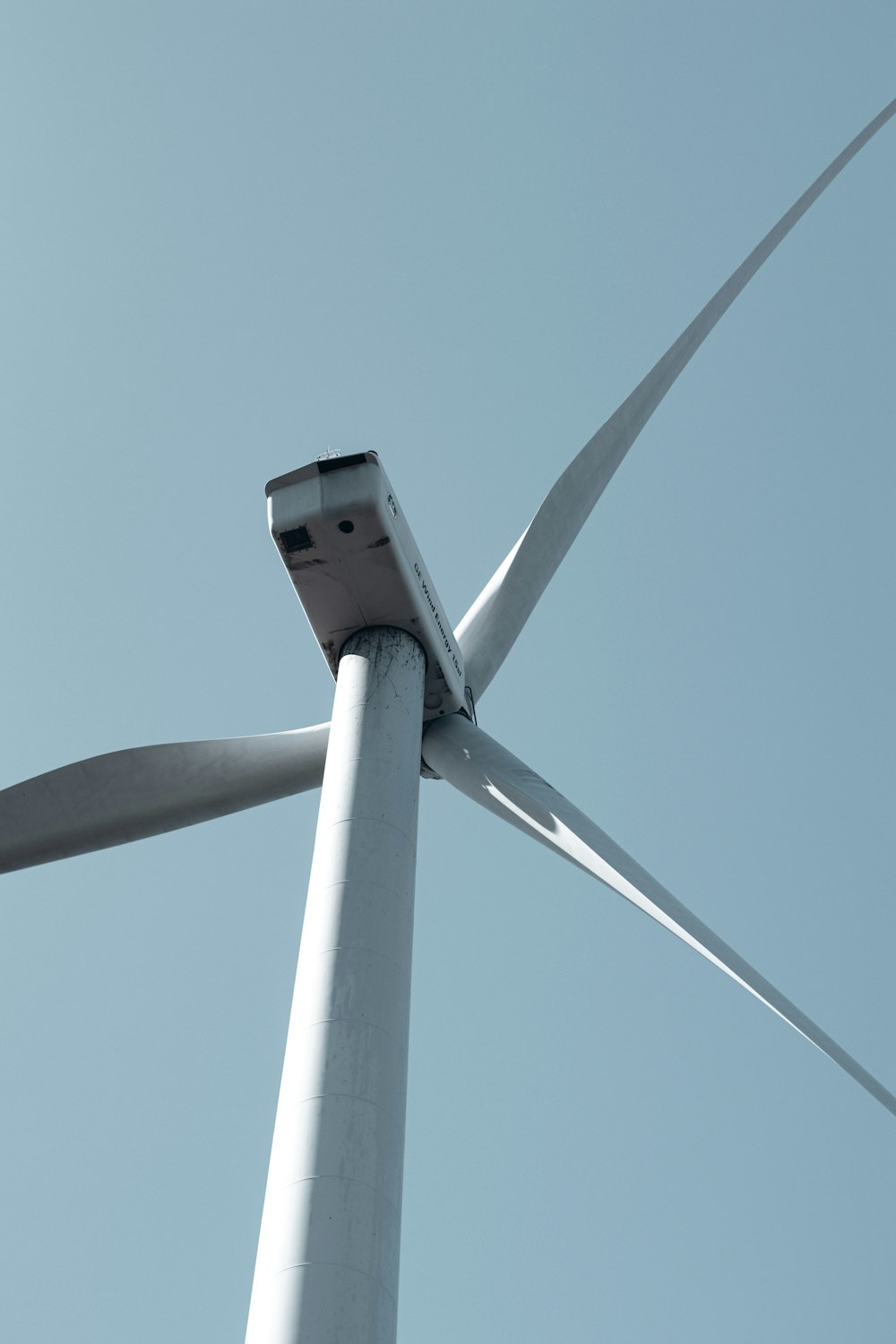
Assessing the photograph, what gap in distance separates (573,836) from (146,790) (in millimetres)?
5272

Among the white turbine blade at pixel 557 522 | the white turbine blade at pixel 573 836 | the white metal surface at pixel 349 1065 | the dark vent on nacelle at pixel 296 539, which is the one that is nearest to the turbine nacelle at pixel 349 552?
the dark vent on nacelle at pixel 296 539

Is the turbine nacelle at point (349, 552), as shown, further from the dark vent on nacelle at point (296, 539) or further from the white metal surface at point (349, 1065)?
the white metal surface at point (349, 1065)

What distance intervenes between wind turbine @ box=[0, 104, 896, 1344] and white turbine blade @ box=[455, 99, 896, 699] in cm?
3

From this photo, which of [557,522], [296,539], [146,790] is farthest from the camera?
[557,522]

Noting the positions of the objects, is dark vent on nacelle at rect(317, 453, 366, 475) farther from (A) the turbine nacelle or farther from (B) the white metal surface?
(B) the white metal surface

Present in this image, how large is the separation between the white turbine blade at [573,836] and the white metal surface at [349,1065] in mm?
1167

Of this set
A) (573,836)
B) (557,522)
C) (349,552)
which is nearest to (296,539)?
(349,552)

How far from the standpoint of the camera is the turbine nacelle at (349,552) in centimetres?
1566

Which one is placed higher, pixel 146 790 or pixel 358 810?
pixel 146 790

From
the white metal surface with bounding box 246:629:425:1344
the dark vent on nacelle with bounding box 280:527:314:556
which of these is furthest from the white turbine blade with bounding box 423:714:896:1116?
the dark vent on nacelle with bounding box 280:527:314:556

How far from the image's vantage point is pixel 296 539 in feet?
51.5

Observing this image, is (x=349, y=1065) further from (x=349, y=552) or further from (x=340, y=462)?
(x=340, y=462)

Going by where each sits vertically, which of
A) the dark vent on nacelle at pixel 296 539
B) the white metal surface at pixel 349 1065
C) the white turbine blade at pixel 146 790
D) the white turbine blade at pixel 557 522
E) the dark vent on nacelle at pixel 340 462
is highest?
the white turbine blade at pixel 557 522

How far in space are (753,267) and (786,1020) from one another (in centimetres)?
1341
